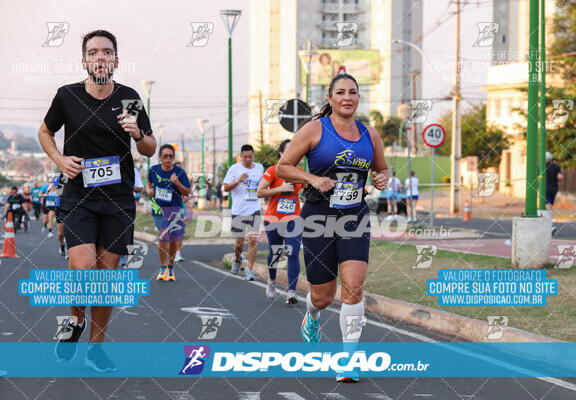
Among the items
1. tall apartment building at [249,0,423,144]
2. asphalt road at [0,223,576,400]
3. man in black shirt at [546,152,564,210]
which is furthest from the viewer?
tall apartment building at [249,0,423,144]

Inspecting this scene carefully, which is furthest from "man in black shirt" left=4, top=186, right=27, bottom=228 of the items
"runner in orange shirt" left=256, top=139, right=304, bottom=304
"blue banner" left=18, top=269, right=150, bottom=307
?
"runner in orange shirt" left=256, top=139, right=304, bottom=304

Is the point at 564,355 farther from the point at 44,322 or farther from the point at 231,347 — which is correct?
the point at 44,322

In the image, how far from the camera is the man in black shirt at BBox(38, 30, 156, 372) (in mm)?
5500

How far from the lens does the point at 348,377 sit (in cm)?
578

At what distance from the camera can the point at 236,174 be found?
40.2ft

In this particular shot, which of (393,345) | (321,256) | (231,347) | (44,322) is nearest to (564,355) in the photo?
(393,345)

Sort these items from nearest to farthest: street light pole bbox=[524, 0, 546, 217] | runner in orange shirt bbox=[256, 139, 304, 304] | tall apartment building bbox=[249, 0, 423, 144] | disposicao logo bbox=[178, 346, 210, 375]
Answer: disposicao logo bbox=[178, 346, 210, 375] → runner in orange shirt bbox=[256, 139, 304, 304] → street light pole bbox=[524, 0, 546, 217] → tall apartment building bbox=[249, 0, 423, 144]

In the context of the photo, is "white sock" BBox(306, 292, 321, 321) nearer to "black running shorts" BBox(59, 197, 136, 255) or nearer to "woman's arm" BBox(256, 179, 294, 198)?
"black running shorts" BBox(59, 197, 136, 255)

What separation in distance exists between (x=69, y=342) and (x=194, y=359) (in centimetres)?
106

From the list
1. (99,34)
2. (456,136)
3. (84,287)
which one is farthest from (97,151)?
(456,136)

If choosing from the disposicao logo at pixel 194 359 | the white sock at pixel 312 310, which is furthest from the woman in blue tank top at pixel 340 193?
the disposicao logo at pixel 194 359

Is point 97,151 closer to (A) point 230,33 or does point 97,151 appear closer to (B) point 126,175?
(B) point 126,175

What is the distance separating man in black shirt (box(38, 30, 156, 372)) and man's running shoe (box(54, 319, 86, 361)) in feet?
1.69

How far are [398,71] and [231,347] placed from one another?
11582cm
